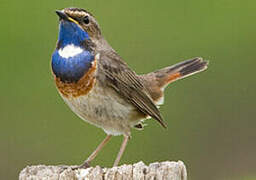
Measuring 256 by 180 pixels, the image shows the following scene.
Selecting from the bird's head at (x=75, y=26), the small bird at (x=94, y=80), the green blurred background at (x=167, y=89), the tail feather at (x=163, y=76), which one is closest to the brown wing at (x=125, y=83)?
the small bird at (x=94, y=80)

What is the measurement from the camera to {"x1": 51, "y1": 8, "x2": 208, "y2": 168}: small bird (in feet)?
31.8

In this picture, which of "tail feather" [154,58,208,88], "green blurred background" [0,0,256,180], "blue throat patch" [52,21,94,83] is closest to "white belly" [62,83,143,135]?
"blue throat patch" [52,21,94,83]

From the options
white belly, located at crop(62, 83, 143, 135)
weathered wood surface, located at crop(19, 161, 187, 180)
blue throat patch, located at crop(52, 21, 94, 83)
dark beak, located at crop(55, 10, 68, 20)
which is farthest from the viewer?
white belly, located at crop(62, 83, 143, 135)

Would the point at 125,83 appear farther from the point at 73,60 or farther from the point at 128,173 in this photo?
the point at 128,173

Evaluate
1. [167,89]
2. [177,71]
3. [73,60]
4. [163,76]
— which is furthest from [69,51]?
[167,89]

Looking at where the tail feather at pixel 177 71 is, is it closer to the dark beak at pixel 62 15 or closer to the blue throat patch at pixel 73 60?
the blue throat patch at pixel 73 60

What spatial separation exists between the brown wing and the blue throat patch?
0.16m

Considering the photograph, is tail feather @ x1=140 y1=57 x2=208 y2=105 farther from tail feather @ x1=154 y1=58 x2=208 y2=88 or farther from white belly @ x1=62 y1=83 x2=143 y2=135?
white belly @ x1=62 y1=83 x2=143 y2=135

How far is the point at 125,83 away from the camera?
10109 mm

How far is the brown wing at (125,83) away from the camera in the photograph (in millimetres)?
9930

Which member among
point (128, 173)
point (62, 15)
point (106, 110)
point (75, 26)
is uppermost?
point (62, 15)

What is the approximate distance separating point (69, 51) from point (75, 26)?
0.73 ft

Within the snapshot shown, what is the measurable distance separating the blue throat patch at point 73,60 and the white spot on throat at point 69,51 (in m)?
0.02

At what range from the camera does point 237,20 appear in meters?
15.9
